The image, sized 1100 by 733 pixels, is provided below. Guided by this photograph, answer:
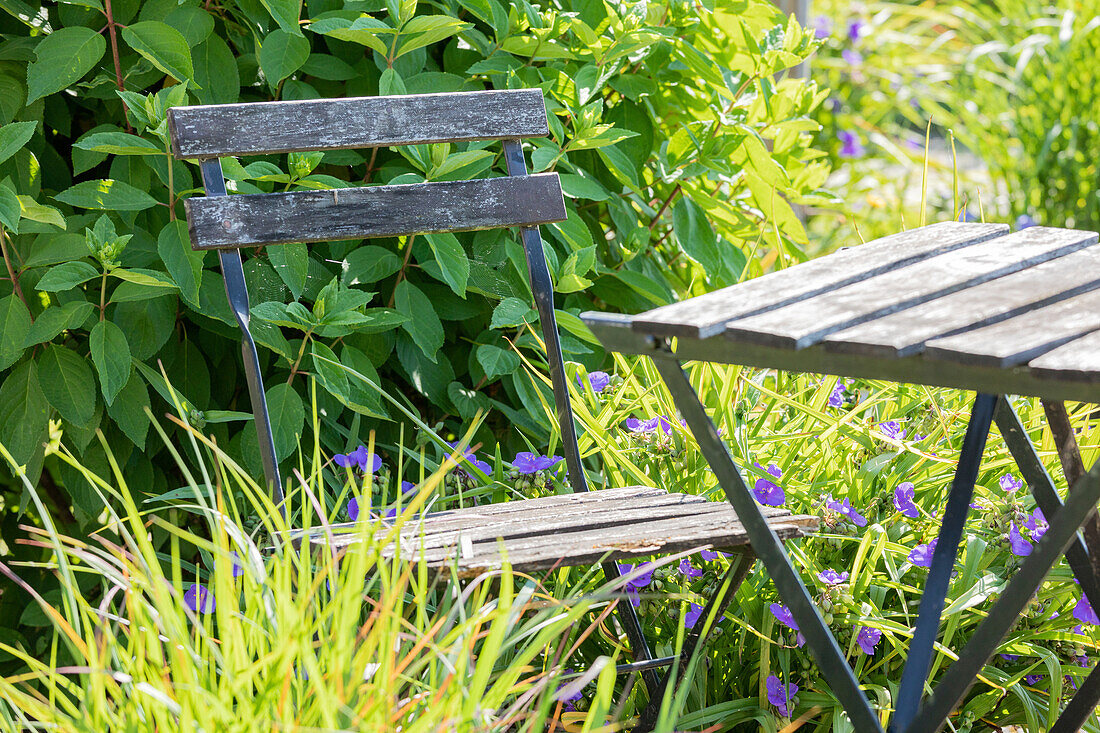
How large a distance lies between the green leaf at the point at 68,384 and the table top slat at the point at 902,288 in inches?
49.8

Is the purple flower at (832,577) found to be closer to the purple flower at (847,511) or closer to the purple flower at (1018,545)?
the purple flower at (847,511)

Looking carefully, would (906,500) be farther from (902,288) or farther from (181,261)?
(181,261)

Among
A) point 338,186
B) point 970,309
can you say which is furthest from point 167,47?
point 970,309

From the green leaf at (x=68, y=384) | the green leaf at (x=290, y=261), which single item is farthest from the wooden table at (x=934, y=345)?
the green leaf at (x=68, y=384)

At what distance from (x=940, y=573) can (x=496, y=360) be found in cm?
105

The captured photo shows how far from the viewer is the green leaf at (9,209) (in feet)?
5.53

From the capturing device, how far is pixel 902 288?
1.19m

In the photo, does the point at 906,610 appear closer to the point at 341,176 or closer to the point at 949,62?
the point at 341,176

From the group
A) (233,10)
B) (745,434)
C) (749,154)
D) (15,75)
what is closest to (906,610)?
(745,434)

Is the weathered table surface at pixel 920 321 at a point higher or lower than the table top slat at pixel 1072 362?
lower

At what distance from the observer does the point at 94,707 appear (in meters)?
1.12

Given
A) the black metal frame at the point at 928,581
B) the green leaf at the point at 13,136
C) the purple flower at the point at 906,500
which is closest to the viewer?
the black metal frame at the point at 928,581

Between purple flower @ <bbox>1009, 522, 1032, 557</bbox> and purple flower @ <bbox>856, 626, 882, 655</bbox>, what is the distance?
0.26 metres

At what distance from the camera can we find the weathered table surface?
94 cm
